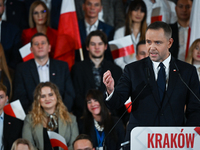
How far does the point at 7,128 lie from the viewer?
3814 millimetres

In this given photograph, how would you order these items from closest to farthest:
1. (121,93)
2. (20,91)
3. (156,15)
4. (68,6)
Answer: (121,93) < (20,91) < (68,6) < (156,15)

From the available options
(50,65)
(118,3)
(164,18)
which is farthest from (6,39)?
(164,18)

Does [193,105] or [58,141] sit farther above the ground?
[193,105]

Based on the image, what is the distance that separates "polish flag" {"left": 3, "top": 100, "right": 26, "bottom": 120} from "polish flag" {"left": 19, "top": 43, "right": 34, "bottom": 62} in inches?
36.3

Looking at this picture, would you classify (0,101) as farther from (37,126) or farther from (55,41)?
(55,41)

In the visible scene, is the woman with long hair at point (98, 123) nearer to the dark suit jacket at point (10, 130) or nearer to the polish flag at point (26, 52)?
the dark suit jacket at point (10, 130)

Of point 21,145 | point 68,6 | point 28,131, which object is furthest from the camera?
point 68,6

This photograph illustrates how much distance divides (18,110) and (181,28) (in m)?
2.66

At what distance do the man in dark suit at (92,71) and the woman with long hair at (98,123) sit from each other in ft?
0.89

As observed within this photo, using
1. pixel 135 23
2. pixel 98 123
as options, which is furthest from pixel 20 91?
pixel 135 23

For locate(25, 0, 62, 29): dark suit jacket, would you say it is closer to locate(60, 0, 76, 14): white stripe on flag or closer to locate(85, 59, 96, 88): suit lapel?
locate(60, 0, 76, 14): white stripe on flag

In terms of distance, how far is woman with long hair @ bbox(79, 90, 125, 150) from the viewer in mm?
3967

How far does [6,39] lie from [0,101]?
1.43 meters

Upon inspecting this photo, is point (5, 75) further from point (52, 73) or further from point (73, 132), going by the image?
point (73, 132)
